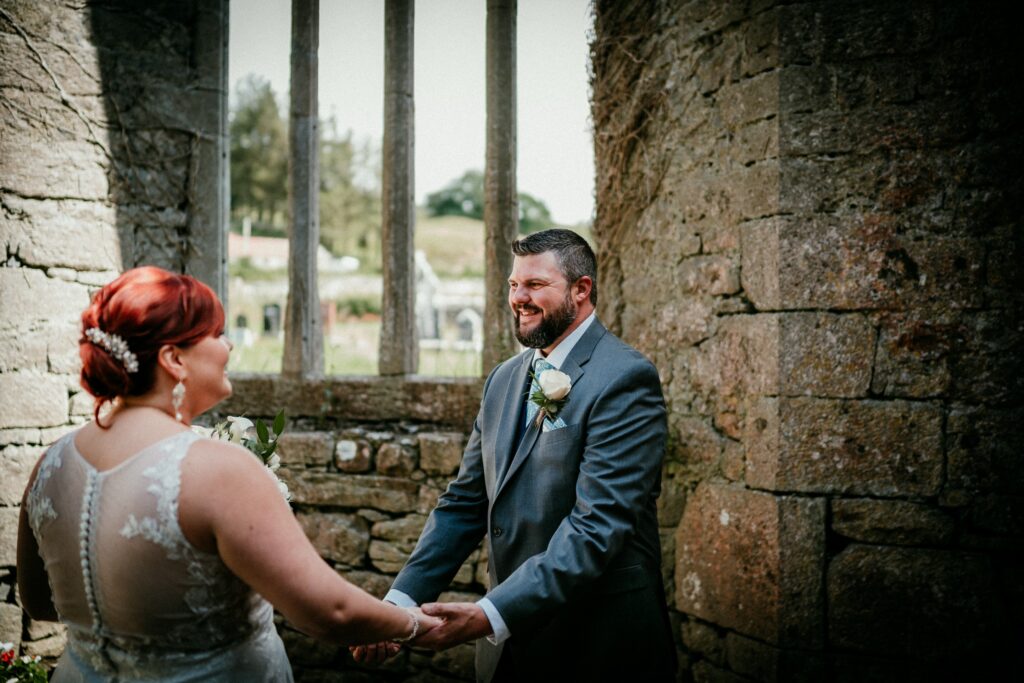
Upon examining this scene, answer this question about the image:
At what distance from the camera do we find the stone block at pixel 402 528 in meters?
3.87

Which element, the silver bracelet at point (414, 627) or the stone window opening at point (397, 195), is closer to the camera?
the silver bracelet at point (414, 627)

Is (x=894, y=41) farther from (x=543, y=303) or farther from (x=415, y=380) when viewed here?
(x=415, y=380)

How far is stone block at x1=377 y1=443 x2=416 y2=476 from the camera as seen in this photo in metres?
3.87

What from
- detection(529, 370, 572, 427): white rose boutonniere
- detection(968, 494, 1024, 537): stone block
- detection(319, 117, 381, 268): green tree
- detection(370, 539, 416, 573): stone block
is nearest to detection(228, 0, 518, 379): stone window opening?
detection(370, 539, 416, 573): stone block

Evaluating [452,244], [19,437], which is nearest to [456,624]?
[19,437]

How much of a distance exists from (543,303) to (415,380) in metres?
1.84

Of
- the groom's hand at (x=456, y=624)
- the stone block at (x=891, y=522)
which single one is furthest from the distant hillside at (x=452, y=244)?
the groom's hand at (x=456, y=624)

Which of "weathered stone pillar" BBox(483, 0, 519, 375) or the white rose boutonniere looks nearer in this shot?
the white rose boutonniere

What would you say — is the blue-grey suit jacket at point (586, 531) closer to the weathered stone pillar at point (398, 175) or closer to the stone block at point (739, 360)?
the stone block at point (739, 360)

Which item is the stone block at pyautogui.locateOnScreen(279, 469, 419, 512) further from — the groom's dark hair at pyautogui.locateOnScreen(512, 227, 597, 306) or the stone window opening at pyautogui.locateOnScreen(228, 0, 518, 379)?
the groom's dark hair at pyautogui.locateOnScreen(512, 227, 597, 306)

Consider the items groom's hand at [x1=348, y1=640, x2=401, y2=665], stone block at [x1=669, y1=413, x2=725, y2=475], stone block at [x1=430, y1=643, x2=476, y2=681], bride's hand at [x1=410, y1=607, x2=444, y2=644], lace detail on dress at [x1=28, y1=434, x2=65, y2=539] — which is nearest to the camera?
lace detail on dress at [x1=28, y1=434, x2=65, y2=539]

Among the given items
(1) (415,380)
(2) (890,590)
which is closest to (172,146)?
(1) (415,380)

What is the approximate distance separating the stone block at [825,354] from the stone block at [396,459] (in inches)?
76.0

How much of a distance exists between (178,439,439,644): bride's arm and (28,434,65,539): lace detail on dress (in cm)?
36
